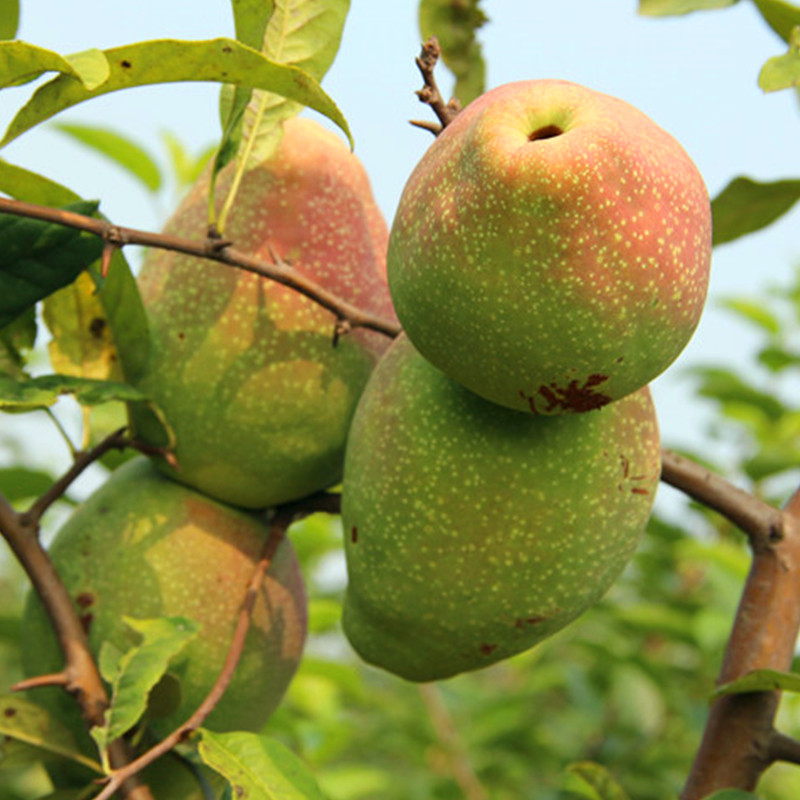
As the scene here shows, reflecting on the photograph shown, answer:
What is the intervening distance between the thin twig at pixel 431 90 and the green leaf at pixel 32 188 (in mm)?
327

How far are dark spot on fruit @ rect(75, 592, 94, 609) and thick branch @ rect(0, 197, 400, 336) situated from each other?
1.10 ft

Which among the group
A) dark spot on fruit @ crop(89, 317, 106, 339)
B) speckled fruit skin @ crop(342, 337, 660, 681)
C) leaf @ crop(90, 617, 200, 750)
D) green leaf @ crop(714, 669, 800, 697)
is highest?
dark spot on fruit @ crop(89, 317, 106, 339)

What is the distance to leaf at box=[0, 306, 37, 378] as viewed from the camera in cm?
103

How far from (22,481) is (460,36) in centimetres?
70

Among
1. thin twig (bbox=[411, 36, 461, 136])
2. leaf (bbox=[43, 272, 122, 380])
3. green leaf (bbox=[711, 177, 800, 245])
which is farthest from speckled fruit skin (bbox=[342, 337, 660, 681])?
green leaf (bbox=[711, 177, 800, 245])

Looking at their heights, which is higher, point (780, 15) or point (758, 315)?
point (780, 15)

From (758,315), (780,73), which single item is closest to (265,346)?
(780,73)

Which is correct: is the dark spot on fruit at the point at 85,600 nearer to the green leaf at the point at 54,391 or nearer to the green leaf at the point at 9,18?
the green leaf at the point at 54,391

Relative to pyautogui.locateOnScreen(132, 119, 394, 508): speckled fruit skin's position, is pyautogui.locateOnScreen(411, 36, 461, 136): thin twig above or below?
above

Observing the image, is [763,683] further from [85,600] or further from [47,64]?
[47,64]

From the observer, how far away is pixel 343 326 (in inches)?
40.6

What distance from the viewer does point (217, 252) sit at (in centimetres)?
96

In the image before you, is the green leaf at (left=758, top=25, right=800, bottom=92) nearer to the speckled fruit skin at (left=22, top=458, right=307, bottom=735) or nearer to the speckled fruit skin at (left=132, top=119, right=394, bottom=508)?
the speckled fruit skin at (left=132, top=119, right=394, bottom=508)

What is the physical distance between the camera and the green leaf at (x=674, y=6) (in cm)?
120
